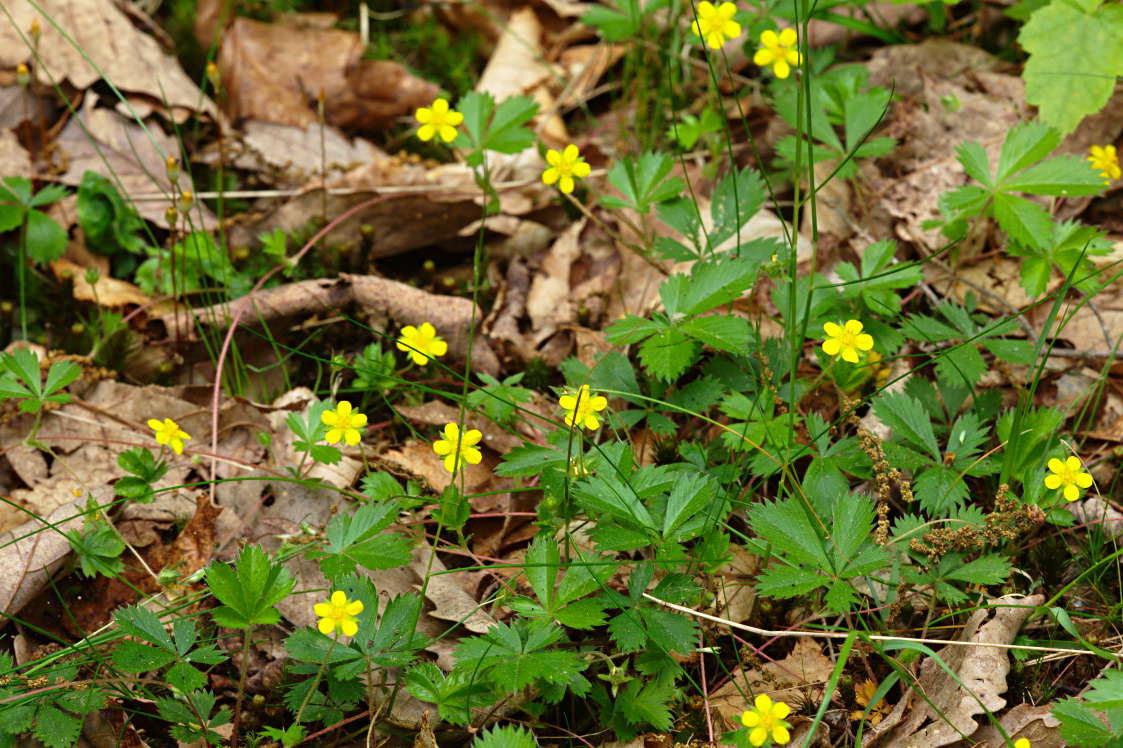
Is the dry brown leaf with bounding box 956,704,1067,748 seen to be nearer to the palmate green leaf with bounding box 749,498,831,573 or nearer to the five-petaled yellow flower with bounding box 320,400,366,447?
the palmate green leaf with bounding box 749,498,831,573

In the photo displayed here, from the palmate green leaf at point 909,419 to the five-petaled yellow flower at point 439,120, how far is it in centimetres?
144

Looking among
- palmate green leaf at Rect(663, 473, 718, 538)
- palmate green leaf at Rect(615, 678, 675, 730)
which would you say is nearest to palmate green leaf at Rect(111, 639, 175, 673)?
palmate green leaf at Rect(615, 678, 675, 730)

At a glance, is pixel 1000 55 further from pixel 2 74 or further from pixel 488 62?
pixel 2 74

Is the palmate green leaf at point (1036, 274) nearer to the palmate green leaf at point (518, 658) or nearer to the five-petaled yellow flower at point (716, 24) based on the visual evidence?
the five-petaled yellow flower at point (716, 24)

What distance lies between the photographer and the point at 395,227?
3.47 meters

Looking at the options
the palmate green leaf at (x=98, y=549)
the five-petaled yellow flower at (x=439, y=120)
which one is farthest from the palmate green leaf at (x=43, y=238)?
the five-petaled yellow flower at (x=439, y=120)

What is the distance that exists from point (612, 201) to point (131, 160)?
219cm

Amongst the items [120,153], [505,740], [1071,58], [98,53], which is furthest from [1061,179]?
[98,53]

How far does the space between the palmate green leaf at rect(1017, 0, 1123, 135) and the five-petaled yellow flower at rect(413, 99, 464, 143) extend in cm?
198

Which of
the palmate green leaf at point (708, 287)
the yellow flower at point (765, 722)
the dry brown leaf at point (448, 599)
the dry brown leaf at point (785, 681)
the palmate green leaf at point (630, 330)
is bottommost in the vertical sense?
the dry brown leaf at point (785, 681)

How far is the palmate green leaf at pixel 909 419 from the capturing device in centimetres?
240

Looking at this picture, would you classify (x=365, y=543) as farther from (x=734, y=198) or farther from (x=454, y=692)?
(x=734, y=198)

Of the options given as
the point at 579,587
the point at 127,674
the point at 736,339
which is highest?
the point at 736,339

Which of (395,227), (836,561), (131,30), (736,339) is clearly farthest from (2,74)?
(836,561)
